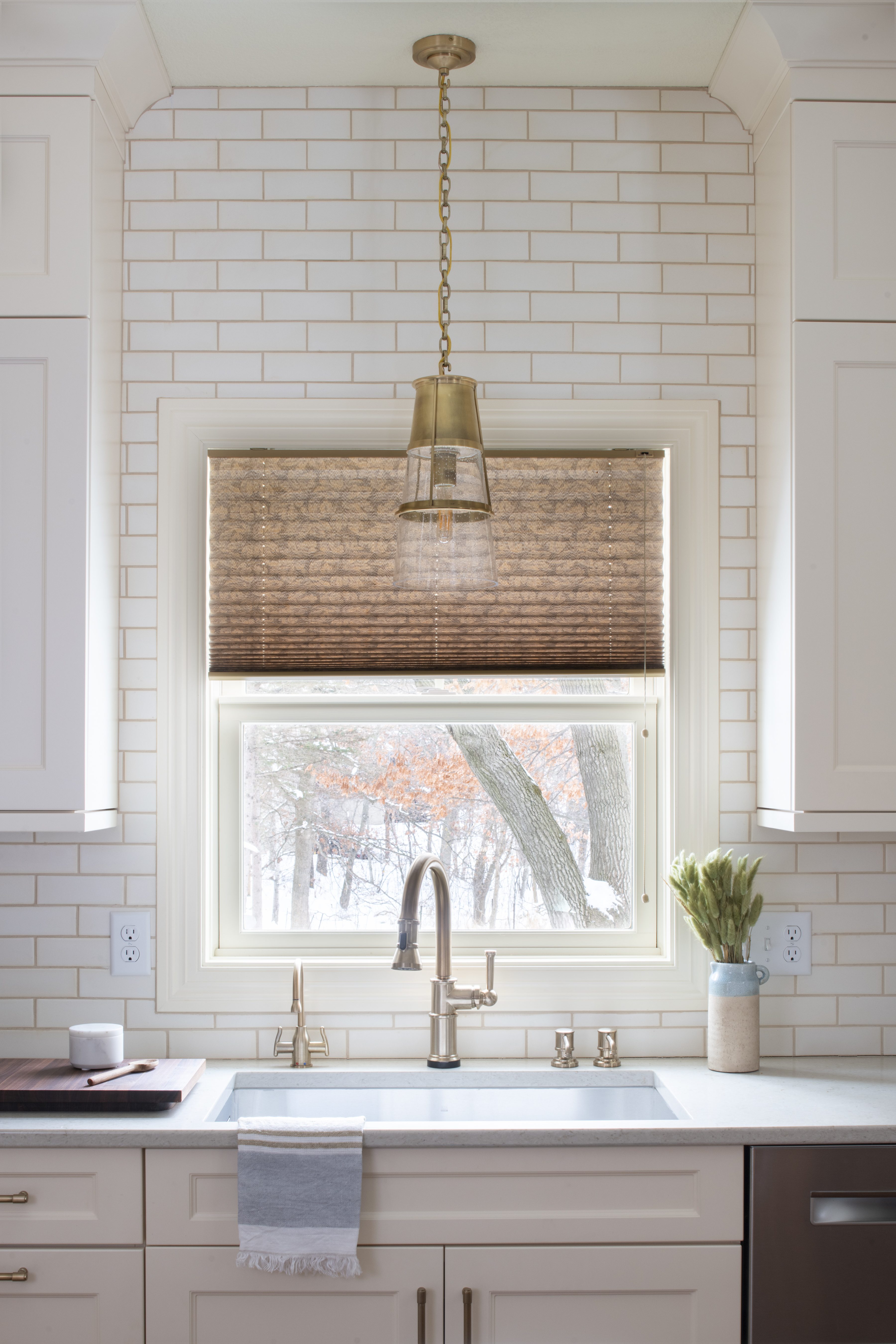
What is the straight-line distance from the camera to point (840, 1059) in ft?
7.73

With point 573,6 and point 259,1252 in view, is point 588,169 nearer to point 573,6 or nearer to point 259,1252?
point 573,6

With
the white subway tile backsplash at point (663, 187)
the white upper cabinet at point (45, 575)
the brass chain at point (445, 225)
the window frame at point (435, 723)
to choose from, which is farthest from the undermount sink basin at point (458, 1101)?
the white subway tile backsplash at point (663, 187)

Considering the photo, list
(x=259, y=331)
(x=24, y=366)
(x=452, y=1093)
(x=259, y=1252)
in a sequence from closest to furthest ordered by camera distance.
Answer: (x=259, y=1252), (x=24, y=366), (x=452, y=1093), (x=259, y=331)

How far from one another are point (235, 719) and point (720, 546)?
3.87ft

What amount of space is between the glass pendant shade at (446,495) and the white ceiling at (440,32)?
34.3 inches

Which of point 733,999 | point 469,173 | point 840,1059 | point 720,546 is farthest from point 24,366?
point 840,1059

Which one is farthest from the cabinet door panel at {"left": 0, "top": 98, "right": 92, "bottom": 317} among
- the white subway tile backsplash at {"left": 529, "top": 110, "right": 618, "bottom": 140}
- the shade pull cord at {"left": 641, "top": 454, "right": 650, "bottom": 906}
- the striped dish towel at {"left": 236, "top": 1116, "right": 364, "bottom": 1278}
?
the striped dish towel at {"left": 236, "top": 1116, "right": 364, "bottom": 1278}

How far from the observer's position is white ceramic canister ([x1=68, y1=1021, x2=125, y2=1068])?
213cm

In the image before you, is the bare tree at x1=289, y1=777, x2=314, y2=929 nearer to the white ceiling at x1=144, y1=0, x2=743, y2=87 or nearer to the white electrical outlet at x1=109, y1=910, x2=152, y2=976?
the white electrical outlet at x1=109, y1=910, x2=152, y2=976

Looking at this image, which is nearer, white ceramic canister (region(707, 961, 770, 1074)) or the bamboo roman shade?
white ceramic canister (region(707, 961, 770, 1074))

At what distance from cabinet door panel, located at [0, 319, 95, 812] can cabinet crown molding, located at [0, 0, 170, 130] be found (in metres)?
0.49

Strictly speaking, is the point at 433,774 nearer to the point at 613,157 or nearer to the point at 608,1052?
the point at 608,1052

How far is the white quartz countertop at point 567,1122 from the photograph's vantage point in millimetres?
1874

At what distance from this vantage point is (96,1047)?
2133 millimetres
